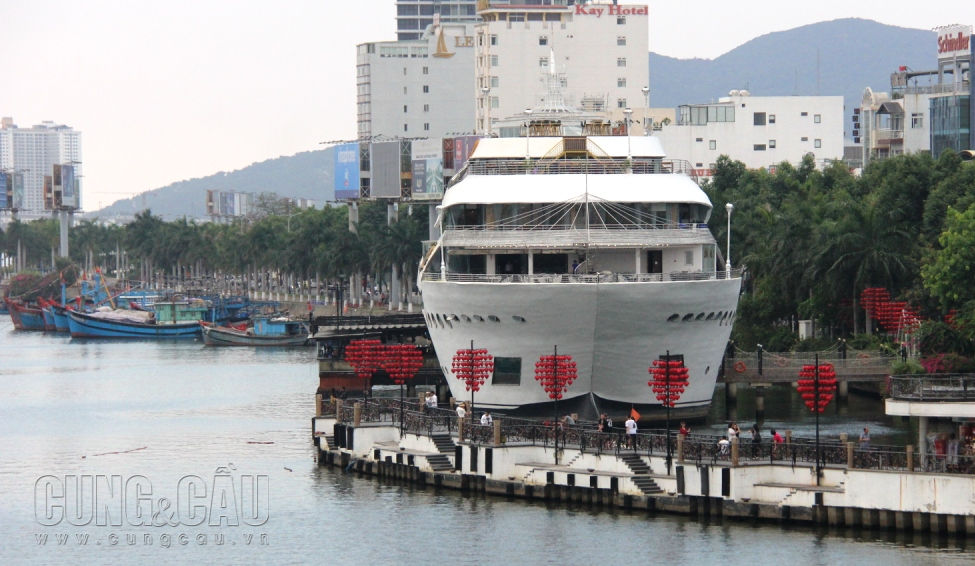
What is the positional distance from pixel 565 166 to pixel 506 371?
449 inches

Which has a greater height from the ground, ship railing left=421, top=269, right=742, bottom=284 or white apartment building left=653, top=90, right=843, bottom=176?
white apartment building left=653, top=90, right=843, bottom=176

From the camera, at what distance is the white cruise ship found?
75.2 metres

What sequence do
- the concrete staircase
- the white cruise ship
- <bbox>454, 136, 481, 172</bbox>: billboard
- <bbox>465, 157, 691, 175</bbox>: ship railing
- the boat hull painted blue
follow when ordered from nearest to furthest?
1. the concrete staircase
2. the white cruise ship
3. <bbox>465, 157, 691, 175</bbox>: ship railing
4. <bbox>454, 136, 481, 172</bbox>: billboard
5. the boat hull painted blue

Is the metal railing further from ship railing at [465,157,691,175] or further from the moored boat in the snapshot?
the moored boat

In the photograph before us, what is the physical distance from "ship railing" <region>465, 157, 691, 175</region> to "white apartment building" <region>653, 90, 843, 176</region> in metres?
82.7

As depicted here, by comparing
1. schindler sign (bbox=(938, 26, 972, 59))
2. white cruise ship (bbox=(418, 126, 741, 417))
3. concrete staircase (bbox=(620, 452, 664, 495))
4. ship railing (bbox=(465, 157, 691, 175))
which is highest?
schindler sign (bbox=(938, 26, 972, 59))

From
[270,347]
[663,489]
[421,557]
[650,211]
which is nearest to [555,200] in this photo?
[650,211]

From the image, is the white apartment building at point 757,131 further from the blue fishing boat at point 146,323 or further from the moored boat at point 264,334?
the blue fishing boat at point 146,323

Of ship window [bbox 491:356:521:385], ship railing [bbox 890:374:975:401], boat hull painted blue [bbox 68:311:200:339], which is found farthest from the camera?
boat hull painted blue [bbox 68:311:200:339]

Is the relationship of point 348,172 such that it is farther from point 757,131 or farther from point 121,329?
point 757,131

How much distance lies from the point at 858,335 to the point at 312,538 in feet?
145

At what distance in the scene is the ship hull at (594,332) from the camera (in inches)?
2938

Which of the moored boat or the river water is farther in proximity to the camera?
the moored boat

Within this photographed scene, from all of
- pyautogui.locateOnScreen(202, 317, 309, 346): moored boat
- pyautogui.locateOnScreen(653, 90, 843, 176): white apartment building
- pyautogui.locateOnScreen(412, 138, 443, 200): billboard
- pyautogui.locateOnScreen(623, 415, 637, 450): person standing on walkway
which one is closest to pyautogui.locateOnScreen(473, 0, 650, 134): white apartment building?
pyautogui.locateOnScreen(412, 138, 443, 200): billboard
